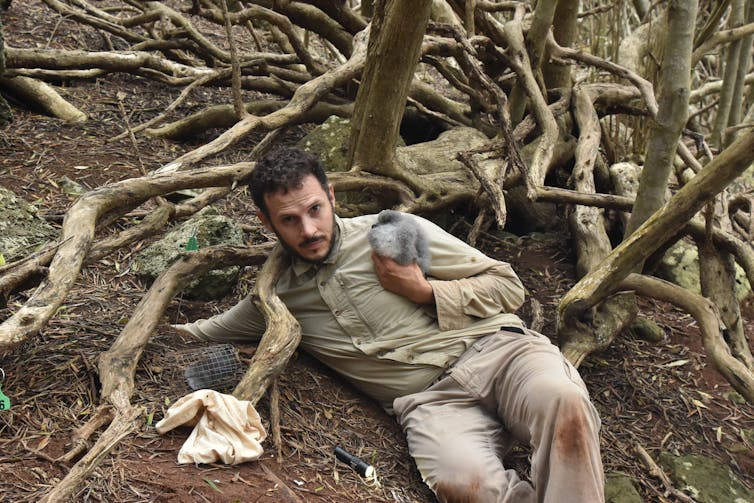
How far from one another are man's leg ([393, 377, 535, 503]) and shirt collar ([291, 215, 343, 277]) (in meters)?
0.80

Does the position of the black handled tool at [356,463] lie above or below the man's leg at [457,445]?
below

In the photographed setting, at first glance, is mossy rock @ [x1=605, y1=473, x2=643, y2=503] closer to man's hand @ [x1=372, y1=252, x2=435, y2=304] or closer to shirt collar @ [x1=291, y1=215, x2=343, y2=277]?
man's hand @ [x1=372, y1=252, x2=435, y2=304]

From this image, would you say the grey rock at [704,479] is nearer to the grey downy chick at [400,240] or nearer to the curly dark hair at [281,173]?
the grey downy chick at [400,240]

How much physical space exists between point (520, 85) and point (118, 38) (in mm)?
4608

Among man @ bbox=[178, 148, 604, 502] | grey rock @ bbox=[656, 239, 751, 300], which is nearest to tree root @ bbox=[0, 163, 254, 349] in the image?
man @ bbox=[178, 148, 604, 502]

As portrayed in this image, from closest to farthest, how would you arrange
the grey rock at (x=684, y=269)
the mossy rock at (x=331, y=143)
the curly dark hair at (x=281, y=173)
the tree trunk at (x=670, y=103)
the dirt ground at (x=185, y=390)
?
the dirt ground at (x=185, y=390)
the curly dark hair at (x=281, y=173)
the tree trunk at (x=670, y=103)
the grey rock at (x=684, y=269)
the mossy rock at (x=331, y=143)

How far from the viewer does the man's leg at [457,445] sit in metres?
3.18

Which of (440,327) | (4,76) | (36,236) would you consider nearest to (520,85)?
(440,327)

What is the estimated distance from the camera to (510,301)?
3.72 meters

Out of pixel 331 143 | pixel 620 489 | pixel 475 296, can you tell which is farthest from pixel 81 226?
pixel 620 489

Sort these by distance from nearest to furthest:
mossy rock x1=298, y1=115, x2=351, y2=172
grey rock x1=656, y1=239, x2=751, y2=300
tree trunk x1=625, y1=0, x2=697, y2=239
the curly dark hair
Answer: the curly dark hair
tree trunk x1=625, y1=0, x2=697, y2=239
grey rock x1=656, y1=239, x2=751, y2=300
mossy rock x1=298, y1=115, x2=351, y2=172

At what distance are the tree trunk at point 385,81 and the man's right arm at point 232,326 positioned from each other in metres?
1.46

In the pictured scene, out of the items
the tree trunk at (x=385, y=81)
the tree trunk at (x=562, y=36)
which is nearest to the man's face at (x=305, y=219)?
the tree trunk at (x=385, y=81)

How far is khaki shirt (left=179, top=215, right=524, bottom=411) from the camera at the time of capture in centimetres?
364
